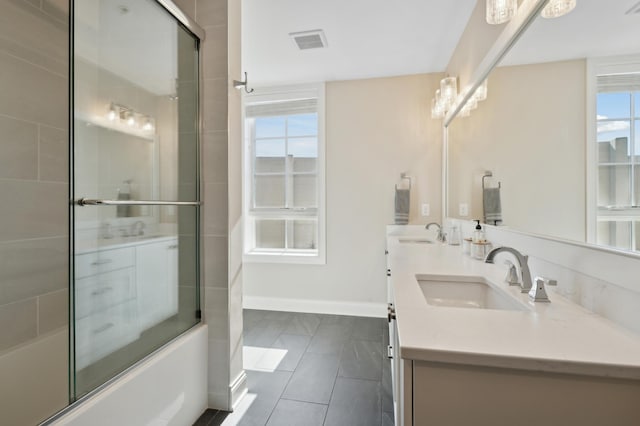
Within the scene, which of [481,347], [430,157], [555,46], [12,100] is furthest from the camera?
[430,157]

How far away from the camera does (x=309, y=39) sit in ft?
7.91

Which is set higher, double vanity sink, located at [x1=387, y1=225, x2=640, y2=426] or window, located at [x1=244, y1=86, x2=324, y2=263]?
window, located at [x1=244, y1=86, x2=324, y2=263]

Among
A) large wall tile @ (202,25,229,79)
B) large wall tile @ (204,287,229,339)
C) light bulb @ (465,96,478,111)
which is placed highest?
large wall tile @ (202,25,229,79)

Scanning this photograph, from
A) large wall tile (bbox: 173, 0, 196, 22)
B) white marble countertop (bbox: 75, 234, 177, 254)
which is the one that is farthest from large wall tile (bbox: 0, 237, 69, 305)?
large wall tile (bbox: 173, 0, 196, 22)

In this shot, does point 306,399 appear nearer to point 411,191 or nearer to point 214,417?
point 214,417

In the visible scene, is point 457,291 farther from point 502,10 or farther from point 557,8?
point 502,10

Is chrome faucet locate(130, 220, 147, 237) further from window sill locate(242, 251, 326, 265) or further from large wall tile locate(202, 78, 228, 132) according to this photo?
window sill locate(242, 251, 326, 265)

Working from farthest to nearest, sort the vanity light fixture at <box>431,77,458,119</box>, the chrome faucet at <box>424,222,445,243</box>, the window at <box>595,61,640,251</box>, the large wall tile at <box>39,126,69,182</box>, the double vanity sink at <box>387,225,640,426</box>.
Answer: the chrome faucet at <box>424,222,445,243</box>, the vanity light fixture at <box>431,77,458,119</box>, the large wall tile at <box>39,126,69,182</box>, the window at <box>595,61,640,251</box>, the double vanity sink at <box>387,225,640,426</box>

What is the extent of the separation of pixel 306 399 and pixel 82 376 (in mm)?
1131

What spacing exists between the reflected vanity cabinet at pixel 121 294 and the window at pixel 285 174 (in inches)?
72.2

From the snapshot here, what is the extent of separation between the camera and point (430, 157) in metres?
2.99

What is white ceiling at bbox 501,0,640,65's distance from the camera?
757mm

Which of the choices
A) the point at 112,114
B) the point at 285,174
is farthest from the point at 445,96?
the point at 112,114

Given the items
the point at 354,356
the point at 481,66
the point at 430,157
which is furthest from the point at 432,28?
the point at 354,356
